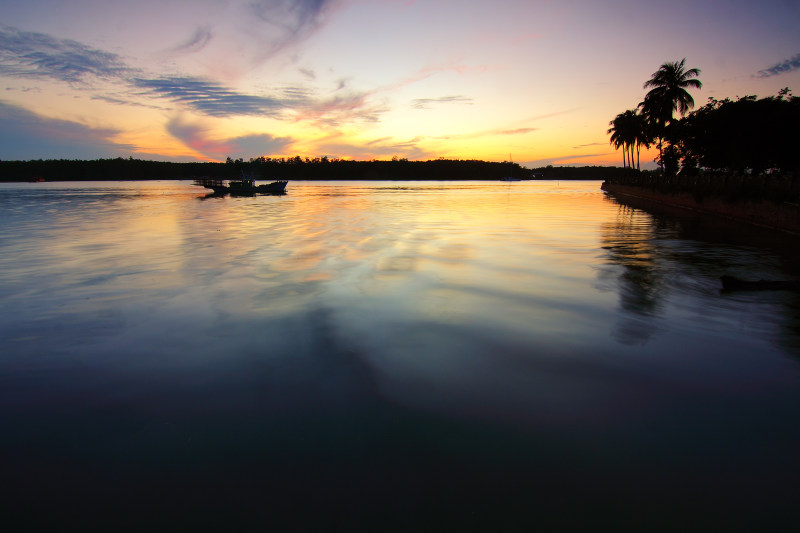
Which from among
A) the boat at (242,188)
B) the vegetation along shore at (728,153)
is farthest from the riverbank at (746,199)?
the boat at (242,188)

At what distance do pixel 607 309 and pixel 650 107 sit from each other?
176 ft

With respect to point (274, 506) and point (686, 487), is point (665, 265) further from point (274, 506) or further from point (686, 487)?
point (274, 506)

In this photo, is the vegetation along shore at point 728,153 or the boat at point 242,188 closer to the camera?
the vegetation along shore at point 728,153

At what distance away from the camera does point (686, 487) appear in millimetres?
3424

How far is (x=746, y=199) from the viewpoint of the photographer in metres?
22.0

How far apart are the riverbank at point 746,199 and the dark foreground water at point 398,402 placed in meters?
9.66

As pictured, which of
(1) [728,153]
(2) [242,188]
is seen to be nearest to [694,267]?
(1) [728,153]

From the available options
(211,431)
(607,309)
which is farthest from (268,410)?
(607,309)

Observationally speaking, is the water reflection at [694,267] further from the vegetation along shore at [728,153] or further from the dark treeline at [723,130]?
the dark treeline at [723,130]

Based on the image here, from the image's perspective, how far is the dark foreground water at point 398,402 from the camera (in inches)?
129

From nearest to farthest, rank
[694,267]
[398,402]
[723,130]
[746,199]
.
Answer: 1. [398,402]
2. [694,267]
3. [746,199]
4. [723,130]

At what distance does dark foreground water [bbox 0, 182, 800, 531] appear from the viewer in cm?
327

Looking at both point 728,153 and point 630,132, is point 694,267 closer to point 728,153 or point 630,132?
point 728,153

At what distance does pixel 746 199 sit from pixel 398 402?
2488 centimetres
